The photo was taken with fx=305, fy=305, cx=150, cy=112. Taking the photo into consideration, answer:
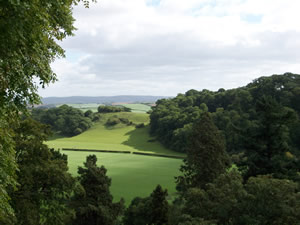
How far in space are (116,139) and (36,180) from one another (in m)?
95.0

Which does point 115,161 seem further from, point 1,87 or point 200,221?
point 1,87

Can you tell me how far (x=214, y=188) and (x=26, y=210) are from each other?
12027 millimetres

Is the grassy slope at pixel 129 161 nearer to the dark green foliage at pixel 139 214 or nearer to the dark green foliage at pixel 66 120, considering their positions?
the dark green foliage at pixel 66 120

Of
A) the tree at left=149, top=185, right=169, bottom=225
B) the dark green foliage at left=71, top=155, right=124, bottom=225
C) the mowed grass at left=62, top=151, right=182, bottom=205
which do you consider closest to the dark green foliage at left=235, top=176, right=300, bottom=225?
the tree at left=149, top=185, right=169, bottom=225

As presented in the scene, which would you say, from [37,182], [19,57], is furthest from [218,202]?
[19,57]

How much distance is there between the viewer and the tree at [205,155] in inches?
1181

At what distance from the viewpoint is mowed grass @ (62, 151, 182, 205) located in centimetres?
4428

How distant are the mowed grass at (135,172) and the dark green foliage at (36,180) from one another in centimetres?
2025

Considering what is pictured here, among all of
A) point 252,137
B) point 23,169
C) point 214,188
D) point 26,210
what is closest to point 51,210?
point 26,210

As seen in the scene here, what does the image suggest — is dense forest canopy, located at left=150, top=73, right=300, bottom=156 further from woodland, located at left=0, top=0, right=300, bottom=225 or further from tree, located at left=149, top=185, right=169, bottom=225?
tree, located at left=149, top=185, right=169, bottom=225

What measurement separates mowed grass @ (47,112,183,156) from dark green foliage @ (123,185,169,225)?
57.2m

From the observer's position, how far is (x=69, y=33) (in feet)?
35.0

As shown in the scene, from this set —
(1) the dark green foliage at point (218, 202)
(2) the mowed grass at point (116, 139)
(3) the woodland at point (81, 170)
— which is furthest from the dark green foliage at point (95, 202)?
(2) the mowed grass at point (116, 139)

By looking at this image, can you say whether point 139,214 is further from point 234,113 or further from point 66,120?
point 66,120
